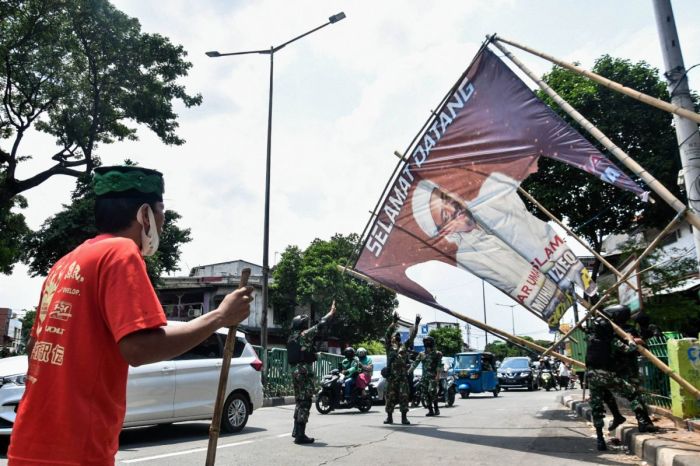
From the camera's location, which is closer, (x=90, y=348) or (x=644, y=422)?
(x=90, y=348)

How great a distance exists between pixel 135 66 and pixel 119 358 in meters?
19.1

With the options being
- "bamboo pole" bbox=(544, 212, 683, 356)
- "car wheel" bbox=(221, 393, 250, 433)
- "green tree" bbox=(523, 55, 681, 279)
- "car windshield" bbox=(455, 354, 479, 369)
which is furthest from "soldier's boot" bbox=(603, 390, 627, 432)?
"car windshield" bbox=(455, 354, 479, 369)

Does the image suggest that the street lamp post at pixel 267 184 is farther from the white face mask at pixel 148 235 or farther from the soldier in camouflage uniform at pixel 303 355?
the white face mask at pixel 148 235

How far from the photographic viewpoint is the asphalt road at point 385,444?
259 inches

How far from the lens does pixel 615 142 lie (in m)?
15.6

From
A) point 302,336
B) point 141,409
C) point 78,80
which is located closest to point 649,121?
point 302,336

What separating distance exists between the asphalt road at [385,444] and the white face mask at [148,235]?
4.76 m

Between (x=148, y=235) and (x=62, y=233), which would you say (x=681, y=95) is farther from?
(x=62, y=233)

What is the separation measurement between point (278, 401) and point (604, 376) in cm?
1221

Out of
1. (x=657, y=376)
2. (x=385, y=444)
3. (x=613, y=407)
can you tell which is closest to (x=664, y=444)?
(x=613, y=407)

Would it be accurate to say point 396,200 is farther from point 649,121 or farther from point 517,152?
Answer: point 649,121

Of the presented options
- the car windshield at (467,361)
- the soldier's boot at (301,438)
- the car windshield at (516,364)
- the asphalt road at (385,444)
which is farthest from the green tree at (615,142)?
the car windshield at (516,364)

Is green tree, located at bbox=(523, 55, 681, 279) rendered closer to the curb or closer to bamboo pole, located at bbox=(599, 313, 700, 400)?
bamboo pole, located at bbox=(599, 313, 700, 400)

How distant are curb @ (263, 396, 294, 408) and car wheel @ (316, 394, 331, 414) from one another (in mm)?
3515
